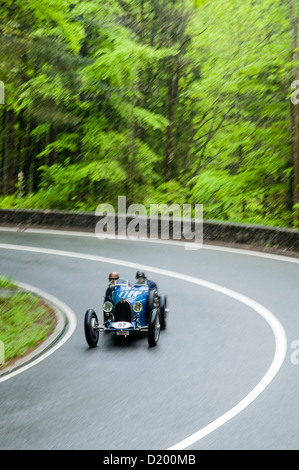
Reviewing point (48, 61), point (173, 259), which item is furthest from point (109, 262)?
point (48, 61)

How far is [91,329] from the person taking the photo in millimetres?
11883

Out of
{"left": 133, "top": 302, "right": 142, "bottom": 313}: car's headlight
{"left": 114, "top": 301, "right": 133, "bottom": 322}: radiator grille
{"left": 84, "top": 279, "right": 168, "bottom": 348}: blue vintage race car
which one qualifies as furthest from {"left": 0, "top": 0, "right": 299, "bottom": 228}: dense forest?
{"left": 133, "top": 302, "right": 142, "bottom": 313}: car's headlight

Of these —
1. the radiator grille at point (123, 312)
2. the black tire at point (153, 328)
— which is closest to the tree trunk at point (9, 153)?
the radiator grille at point (123, 312)

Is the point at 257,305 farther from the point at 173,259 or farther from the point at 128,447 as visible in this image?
Result: the point at 128,447

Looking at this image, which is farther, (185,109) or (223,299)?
(185,109)

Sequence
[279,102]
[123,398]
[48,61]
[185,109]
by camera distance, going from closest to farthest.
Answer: [123,398]
[48,61]
[279,102]
[185,109]

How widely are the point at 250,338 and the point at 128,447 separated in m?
4.92

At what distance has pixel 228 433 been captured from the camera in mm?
8336

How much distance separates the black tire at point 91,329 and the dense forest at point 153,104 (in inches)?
405

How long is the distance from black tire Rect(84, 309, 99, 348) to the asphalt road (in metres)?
0.15

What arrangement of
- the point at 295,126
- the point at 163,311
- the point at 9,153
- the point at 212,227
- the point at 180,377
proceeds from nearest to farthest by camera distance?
the point at 180,377 → the point at 163,311 → the point at 212,227 → the point at 295,126 → the point at 9,153

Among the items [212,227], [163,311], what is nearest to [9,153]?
[212,227]

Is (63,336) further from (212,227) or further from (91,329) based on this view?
(212,227)

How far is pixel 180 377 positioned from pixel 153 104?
25798 millimetres
